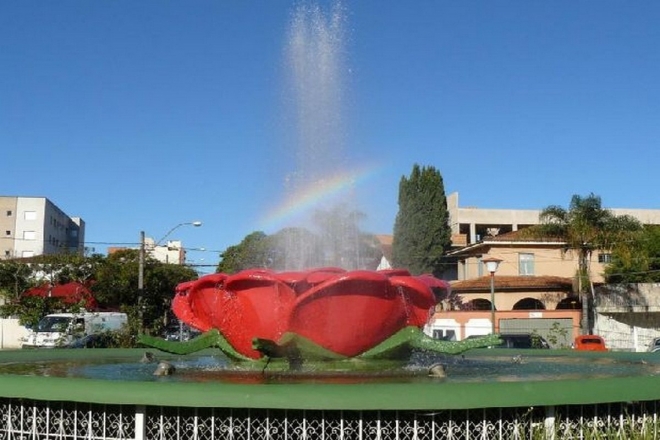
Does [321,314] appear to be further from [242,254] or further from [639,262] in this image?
[242,254]

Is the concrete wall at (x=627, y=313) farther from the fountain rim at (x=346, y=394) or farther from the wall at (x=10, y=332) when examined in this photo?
the fountain rim at (x=346, y=394)

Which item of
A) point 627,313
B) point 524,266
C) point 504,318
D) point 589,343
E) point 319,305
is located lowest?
point 589,343

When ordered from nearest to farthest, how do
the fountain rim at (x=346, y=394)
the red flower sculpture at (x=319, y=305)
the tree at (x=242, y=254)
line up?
the fountain rim at (x=346, y=394) < the red flower sculpture at (x=319, y=305) < the tree at (x=242, y=254)

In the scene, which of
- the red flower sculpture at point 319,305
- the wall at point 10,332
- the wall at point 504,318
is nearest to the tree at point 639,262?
the wall at point 504,318

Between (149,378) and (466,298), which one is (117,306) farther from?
(149,378)

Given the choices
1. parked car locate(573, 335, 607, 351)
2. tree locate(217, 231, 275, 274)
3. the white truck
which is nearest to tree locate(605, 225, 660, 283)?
parked car locate(573, 335, 607, 351)

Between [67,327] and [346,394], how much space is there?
22.8 meters

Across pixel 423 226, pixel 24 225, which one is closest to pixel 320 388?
pixel 423 226


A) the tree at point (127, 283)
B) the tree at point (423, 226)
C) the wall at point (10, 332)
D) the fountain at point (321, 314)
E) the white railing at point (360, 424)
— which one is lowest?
the wall at point (10, 332)

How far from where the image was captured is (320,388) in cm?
513

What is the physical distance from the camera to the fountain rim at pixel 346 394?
5.08 meters

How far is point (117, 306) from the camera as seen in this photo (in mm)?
46031

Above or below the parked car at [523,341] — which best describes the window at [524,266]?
above

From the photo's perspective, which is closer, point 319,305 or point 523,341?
point 319,305
